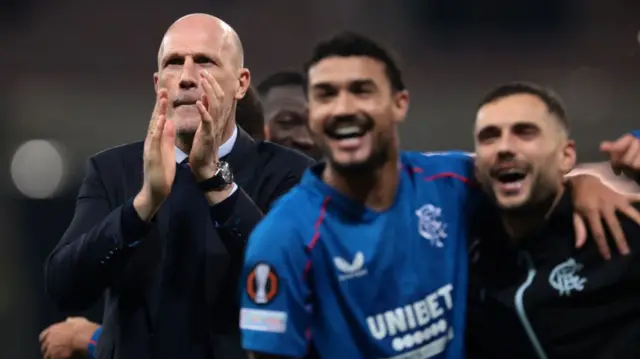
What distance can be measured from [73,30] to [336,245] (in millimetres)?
5925

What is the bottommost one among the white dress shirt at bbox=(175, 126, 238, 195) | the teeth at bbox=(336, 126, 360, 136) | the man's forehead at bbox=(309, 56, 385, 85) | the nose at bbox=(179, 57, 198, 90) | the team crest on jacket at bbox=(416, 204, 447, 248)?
the team crest on jacket at bbox=(416, 204, 447, 248)

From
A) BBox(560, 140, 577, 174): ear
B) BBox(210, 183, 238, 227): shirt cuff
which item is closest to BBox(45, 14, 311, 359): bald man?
BBox(210, 183, 238, 227): shirt cuff

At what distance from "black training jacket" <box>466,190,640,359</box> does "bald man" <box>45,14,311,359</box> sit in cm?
52

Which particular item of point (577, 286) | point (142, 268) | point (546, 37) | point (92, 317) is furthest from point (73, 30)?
point (577, 286)

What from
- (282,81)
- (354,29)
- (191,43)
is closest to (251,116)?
(282,81)

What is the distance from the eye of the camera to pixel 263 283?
7.35ft

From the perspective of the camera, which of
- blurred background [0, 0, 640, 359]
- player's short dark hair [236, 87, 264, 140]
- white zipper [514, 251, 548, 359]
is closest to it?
white zipper [514, 251, 548, 359]

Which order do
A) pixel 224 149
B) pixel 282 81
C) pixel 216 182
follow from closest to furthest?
pixel 216 182, pixel 224 149, pixel 282 81

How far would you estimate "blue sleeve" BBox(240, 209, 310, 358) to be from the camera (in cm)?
224

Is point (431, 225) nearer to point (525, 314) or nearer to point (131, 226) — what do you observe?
point (525, 314)

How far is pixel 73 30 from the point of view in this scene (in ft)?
25.9

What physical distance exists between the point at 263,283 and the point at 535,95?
0.72 metres

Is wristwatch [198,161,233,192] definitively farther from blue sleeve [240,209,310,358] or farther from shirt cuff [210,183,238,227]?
blue sleeve [240,209,310,358]

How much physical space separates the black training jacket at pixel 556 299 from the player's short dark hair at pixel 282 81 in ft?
5.71
